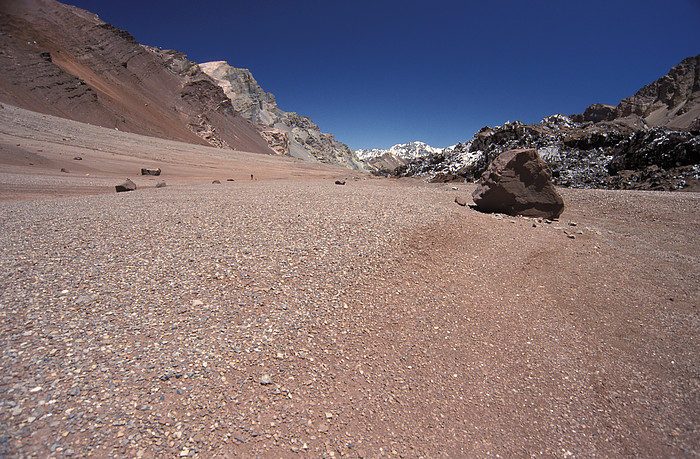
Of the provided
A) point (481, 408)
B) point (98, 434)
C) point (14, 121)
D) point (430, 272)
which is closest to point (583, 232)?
point (430, 272)

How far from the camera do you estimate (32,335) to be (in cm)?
302

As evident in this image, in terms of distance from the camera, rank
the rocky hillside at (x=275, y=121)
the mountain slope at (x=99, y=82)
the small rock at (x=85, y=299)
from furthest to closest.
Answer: the rocky hillside at (x=275, y=121), the mountain slope at (x=99, y=82), the small rock at (x=85, y=299)

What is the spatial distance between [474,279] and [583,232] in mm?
4383

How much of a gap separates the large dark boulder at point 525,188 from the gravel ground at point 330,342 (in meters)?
2.35

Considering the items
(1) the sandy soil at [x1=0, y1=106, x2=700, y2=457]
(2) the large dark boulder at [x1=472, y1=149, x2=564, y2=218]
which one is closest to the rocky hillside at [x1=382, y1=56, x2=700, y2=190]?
(2) the large dark boulder at [x1=472, y1=149, x2=564, y2=218]

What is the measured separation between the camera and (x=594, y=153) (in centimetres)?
1562

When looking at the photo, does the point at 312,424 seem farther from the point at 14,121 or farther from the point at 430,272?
the point at 14,121

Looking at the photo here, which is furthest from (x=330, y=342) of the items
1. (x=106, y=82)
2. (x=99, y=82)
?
(x=106, y=82)

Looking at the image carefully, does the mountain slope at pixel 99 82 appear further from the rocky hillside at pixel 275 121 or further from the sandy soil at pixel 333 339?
the sandy soil at pixel 333 339

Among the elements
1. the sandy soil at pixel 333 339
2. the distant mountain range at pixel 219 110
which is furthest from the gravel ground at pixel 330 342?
the distant mountain range at pixel 219 110

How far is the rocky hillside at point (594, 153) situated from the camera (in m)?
12.5

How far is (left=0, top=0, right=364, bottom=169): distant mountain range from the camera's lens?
1409 inches

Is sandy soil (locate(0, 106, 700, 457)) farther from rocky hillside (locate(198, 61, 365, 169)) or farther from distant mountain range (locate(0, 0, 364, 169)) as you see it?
rocky hillside (locate(198, 61, 365, 169))

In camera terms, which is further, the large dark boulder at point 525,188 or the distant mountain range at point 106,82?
the distant mountain range at point 106,82
